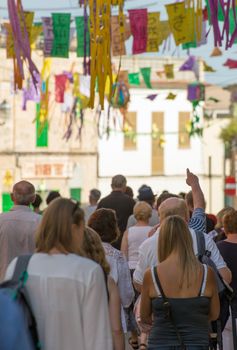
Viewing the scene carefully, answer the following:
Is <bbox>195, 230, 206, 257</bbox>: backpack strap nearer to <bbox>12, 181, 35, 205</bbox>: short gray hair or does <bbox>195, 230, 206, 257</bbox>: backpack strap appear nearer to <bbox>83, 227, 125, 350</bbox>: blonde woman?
<bbox>83, 227, 125, 350</bbox>: blonde woman

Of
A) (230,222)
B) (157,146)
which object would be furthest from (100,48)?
(157,146)

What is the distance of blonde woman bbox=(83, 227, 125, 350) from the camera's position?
734 cm

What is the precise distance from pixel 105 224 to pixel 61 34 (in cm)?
1646

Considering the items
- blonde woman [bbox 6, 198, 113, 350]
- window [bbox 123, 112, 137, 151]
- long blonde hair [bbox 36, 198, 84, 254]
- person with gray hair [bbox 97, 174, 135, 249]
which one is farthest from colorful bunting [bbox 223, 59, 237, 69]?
blonde woman [bbox 6, 198, 113, 350]

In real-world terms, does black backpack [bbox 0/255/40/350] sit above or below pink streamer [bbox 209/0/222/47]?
below

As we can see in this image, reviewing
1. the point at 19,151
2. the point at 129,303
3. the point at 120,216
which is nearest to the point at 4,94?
the point at 19,151

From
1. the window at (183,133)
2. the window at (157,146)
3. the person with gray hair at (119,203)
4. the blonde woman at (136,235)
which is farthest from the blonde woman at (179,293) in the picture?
the window at (183,133)

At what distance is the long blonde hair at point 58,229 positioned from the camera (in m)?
6.14

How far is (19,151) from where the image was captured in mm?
50062

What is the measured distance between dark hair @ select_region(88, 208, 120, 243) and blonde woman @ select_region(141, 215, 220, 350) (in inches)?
62.3

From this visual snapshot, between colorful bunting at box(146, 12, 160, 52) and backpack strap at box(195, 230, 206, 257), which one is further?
colorful bunting at box(146, 12, 160, 52)

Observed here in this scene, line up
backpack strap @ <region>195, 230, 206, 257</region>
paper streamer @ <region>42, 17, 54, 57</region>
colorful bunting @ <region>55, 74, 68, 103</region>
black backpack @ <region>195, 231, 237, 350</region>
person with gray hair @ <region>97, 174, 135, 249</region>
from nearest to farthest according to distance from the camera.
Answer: black backpack @ <region>195, 231, 237, 350</region> → backpack strap @ <region>195, 230, 206, 257</region> → person with gray hair @ <region>97, 174, 135, 249</region> → paper streamer @ <region>42, 17, 54, 57</region> → colorful bunting @ <region>55, 74, 68, 103</region>

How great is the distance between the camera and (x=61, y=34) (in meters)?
25.3

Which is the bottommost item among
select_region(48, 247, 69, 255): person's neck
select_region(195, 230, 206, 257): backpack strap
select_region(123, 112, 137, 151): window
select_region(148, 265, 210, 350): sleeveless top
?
select_region(148, 265, 210, 350): sleeveless top
